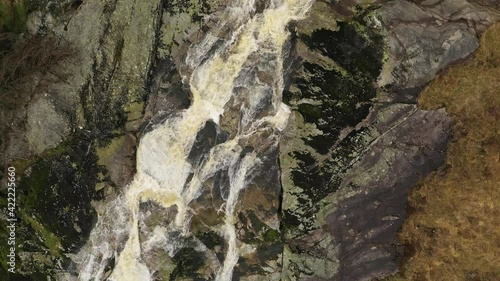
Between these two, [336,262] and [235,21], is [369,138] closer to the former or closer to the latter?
[336,262]

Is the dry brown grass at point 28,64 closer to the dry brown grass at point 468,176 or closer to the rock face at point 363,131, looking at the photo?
the rock face at point 363,131

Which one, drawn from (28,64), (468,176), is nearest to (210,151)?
(28,64)

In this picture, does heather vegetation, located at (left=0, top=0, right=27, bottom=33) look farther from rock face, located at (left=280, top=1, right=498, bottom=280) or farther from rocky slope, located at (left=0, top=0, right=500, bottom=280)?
rock face, located at (left=280, top=1, right=498, bottom=280)

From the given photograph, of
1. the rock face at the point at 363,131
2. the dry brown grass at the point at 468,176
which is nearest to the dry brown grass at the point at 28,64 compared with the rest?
the rock face at the point at 363,131

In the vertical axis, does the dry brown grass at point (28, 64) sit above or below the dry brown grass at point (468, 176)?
above

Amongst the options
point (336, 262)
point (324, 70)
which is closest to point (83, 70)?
point (324, 70)

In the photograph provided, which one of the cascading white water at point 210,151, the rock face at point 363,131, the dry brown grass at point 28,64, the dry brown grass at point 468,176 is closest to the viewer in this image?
the rock face at point 363,131
